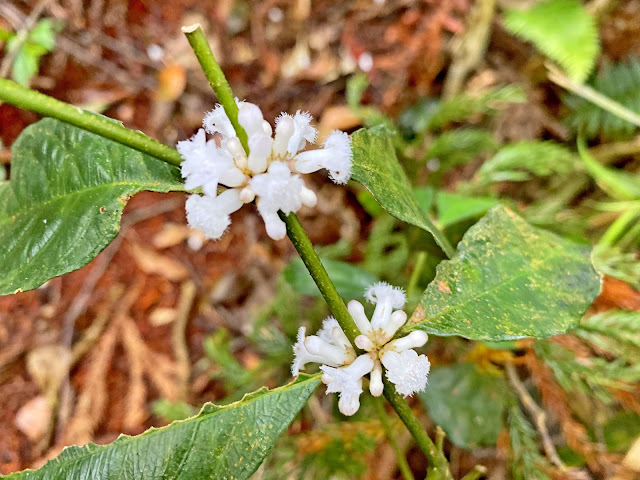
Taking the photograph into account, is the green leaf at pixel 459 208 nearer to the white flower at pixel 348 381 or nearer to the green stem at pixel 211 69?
the white flower at pixel 348 381

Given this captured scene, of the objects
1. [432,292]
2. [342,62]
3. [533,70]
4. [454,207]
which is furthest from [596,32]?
[432,292]

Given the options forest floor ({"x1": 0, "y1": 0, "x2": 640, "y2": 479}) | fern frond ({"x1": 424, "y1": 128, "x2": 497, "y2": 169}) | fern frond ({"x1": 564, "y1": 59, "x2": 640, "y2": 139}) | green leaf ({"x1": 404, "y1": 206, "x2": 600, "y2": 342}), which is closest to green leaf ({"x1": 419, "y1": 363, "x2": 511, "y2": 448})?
forest floor ({"x1": 0, "y1": 0, "x2": 640, "y2": 479})

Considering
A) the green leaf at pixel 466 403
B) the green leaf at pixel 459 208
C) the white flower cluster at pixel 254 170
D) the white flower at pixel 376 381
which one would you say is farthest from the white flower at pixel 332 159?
the green leaf at pixel 466 403

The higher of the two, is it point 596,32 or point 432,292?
point 596,32

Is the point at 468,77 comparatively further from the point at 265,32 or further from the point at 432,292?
the point at 432,292

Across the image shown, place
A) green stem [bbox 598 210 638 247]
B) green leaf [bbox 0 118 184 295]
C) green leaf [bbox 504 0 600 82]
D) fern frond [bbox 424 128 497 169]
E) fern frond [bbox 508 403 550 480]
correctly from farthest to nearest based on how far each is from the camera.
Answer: green leaf [bbox 504 0 600 82], fern frond [bbox 424 128 497 169], green stem [bbox 598 210 638 247], fern frond [bbox 508 403 550 480], green leaf [bbox 0 118 184 295]

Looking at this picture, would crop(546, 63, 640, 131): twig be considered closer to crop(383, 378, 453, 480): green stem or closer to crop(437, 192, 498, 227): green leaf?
crop(437, 192, 498, 227): green leaf
